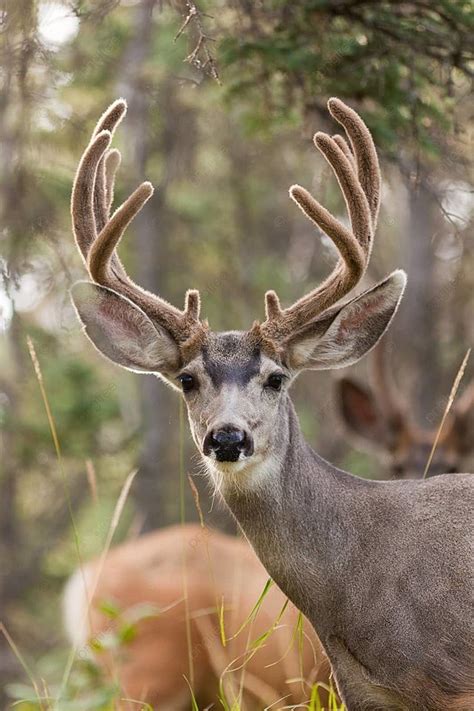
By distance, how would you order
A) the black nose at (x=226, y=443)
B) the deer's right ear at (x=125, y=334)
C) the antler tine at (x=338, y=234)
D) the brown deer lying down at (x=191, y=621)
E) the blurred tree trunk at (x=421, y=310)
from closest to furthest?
the black nose at (x=226, y=443)
the antler tine at (x=338, y=234)
the deer's right ear at (x=125, y=334)
the brown deer lying down at (x=191, y=621)
the blurred tree trunk at (x=421, y=310)

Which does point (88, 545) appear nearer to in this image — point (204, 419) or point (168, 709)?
point (168, 709)

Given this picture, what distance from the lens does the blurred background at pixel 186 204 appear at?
7219mm

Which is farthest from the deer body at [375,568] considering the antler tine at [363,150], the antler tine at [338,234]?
the antler tine at [363,150]

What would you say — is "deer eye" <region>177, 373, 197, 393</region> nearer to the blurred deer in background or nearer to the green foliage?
the green foliage

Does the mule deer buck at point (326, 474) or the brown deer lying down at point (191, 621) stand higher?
the mule deer buck at point (326, 474)

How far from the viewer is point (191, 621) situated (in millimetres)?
8586

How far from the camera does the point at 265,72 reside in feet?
25.3

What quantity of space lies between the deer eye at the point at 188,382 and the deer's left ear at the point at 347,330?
46 centimetres

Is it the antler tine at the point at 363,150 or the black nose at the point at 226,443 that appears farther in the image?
the antler tine at the point at 363,150

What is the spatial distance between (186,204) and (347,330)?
11588mm

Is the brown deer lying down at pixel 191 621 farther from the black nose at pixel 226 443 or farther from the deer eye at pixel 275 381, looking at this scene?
the black nose at pixel 226 443

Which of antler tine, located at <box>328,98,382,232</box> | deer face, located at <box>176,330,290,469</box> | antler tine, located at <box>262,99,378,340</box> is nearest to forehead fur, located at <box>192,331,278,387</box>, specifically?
deer face, located at <box>176,330,290,469</box>

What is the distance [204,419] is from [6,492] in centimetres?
1175

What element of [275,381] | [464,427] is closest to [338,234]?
[275,381]
